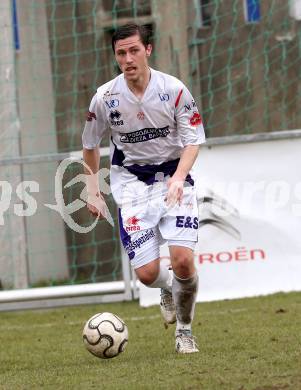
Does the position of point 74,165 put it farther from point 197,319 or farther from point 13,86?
point 197,319

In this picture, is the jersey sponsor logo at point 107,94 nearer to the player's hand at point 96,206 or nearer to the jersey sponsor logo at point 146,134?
the jersey sponsor logo at point 146,134

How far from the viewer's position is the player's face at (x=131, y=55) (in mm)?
6449

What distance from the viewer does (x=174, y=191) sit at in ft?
20.2

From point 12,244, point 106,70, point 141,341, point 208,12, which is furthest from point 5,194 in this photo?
point 141,341

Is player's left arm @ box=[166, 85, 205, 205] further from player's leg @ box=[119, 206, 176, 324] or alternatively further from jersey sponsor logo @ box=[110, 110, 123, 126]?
player's leg @ box=[119, 206, 176, 324]

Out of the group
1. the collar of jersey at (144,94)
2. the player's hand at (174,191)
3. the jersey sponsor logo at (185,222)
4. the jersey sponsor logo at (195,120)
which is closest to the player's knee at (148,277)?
the jersey sponsor logo at (185,222)

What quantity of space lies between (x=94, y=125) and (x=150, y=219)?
675mm

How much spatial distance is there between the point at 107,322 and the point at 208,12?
16.4 feet

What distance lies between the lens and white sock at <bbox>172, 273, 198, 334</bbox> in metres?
6.66

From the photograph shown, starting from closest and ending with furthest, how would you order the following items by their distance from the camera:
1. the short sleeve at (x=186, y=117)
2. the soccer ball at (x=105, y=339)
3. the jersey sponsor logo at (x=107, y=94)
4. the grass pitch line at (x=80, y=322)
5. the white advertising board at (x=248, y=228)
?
the soccer ball at (x=105, y=339)
the short sleeve at (x=186, y=117)
the jersey sponsor logo at (x=107, y=94)
the grass pitch line at (x=80, y=322)
the white advertising board at (x=248, y=228)

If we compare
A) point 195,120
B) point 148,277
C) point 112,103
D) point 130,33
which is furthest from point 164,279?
point 130,33

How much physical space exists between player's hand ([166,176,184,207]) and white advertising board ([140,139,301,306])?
3.44 metres

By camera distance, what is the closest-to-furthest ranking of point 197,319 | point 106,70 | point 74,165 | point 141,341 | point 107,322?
point 107,322 < point 141,341 < point 197,319 < point 74,165 < point 106,70

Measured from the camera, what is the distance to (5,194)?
33.8ft
